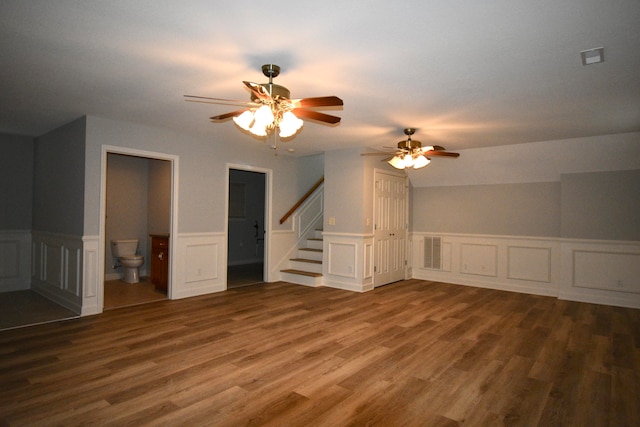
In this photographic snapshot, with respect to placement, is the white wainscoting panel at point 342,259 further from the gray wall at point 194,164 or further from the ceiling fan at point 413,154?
the ceiling fan at point 413,154

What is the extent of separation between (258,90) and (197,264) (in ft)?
12.0

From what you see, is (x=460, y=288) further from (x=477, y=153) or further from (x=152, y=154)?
(x=152, y=154)

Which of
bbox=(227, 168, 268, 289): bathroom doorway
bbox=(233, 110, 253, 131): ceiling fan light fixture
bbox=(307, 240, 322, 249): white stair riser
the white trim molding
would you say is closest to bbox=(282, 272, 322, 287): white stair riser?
bbox=(307, 240, 322, 249): white stair riser

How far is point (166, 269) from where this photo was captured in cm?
559

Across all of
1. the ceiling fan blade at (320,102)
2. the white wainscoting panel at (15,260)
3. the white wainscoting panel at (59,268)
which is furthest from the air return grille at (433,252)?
the white wainscoting panel at (15,260)

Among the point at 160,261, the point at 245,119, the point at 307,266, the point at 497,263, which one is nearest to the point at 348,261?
the point at 307,266

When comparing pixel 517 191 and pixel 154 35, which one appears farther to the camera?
pixel 517 191

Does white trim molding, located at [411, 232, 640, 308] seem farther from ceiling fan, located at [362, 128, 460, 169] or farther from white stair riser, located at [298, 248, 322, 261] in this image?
ceiling fan, located at [362, 128, 460, 169]

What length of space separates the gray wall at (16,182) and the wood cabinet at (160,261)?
207 cm

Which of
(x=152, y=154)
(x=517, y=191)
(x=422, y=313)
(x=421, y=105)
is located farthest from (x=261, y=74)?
(x=517, y=191)

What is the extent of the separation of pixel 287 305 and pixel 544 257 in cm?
441

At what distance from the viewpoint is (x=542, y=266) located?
236 inches

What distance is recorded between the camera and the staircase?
21.1 feet

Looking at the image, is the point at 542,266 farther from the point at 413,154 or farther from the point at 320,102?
the point at 320,102
